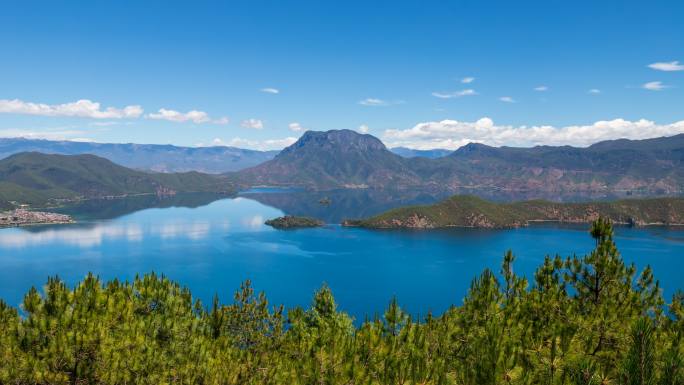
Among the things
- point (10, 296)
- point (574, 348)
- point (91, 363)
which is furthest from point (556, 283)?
point (10, 296)

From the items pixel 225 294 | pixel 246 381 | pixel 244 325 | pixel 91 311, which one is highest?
pixel 91 311

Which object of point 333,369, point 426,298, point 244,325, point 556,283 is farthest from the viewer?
point 426,298

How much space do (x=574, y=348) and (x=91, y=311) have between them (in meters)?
28.5

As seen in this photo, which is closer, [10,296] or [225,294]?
[10,296]

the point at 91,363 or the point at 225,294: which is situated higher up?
the point at 91,363

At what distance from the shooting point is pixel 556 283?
32.2 meters

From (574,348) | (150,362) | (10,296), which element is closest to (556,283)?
(574,348)

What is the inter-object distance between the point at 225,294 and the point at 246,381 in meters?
158

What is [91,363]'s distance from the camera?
80.9 ft

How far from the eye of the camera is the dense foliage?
20375mm

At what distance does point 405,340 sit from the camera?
87.3 feet

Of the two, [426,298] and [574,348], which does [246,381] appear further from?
[426,298]

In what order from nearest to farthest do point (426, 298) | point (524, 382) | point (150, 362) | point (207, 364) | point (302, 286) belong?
point (524, 382)
point (150, 362)
point (207, 364)
point (426, 298)
point (302, 286)

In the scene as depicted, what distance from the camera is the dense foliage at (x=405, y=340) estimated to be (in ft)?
66.8
